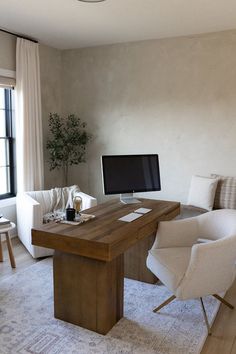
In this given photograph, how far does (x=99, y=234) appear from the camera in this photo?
2338 mm

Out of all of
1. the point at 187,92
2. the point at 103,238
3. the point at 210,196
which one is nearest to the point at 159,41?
the point at 187,92

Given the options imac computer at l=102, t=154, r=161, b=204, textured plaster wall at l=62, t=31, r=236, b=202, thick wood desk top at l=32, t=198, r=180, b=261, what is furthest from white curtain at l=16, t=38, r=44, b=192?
thick wood desk top at l=32, t=198, r=180, b=261

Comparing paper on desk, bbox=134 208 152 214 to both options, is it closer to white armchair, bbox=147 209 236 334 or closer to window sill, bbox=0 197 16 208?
white armchair, bbox=147 209 236 334

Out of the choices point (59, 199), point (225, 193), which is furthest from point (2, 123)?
point (225, 193)

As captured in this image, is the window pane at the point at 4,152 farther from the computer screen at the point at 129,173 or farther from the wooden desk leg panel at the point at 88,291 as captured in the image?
the wooden desk leg panel at the point at 88,291

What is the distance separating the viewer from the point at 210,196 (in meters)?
4.00

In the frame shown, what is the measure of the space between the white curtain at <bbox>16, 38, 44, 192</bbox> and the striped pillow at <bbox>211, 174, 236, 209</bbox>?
2491 millimetres

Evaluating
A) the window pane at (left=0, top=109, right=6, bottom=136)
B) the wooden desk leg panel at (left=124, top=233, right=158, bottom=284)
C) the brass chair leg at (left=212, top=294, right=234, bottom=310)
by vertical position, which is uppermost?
the window pane at (left=0, top=109, right=6, bottom=136)

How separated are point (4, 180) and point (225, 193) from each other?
117 inches

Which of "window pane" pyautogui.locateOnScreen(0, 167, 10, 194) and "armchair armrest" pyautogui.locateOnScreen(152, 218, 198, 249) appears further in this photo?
"window pane" pyautogui.locateOnScreen(0, 167, 10, 194)

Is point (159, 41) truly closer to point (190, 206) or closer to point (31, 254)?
point (190, 206)

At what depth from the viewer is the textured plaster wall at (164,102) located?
13.7 ft

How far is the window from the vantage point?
4.44m

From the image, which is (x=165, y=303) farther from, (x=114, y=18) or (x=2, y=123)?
(x=2, y=123)
